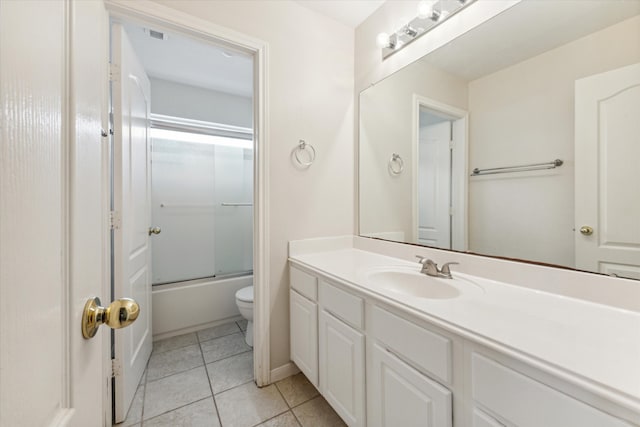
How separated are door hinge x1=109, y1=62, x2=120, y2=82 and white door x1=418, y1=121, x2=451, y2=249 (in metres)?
1.65

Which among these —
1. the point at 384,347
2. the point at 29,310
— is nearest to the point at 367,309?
the point at 384,347

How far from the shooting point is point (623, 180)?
35.2 inches

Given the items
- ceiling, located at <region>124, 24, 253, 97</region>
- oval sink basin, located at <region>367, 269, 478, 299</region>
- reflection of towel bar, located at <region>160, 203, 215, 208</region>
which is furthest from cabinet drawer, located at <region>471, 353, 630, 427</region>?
reflection of towel bar, located at <region>160, 203, 215, 208</region>

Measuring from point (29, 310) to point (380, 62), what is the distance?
6.51 feet

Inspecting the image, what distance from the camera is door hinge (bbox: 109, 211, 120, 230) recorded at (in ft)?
4.37

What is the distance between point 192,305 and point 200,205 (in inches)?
37.2

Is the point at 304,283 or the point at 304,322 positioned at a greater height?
the point at 304,283

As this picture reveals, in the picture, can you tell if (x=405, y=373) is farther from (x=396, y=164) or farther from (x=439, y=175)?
(x=396, y=164)

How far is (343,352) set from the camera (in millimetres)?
1214

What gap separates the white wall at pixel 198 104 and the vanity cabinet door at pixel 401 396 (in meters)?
2.61

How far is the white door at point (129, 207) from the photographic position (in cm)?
136

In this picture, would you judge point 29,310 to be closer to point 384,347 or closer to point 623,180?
point 384,347

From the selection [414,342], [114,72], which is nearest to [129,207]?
[114,72]

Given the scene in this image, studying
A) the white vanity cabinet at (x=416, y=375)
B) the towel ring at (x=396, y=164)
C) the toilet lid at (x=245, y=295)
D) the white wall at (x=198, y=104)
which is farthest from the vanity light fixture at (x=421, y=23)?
the toilet lid at (x=245, y=295)
